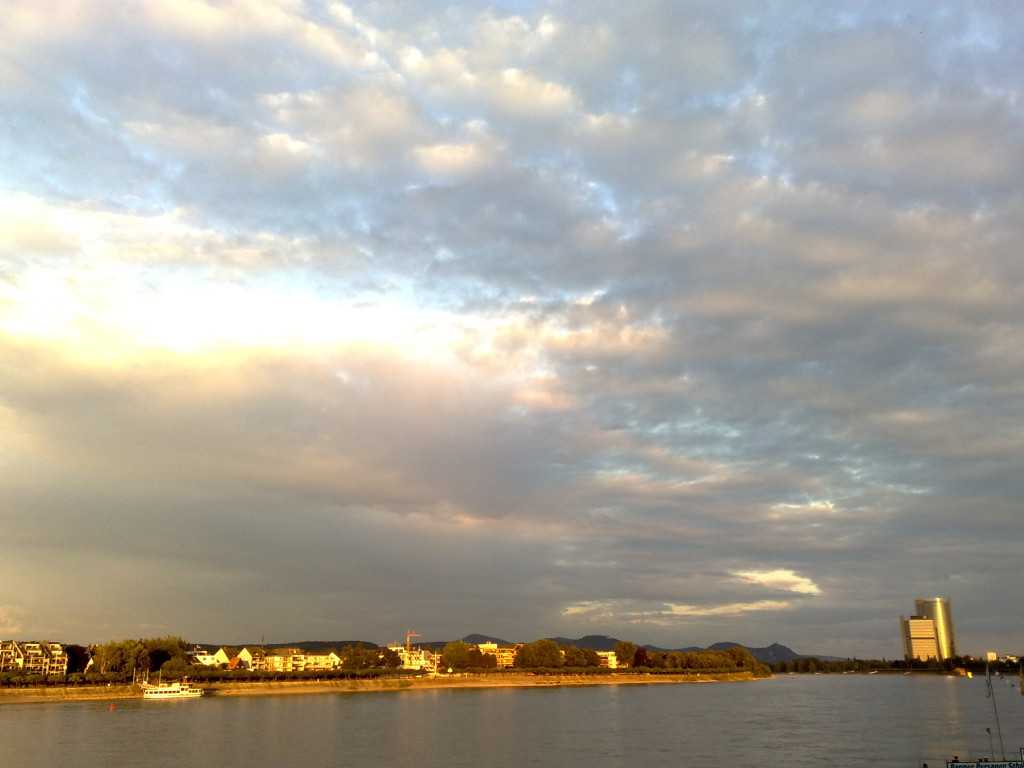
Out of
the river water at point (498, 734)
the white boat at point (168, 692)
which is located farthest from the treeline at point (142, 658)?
the river water at point (498, 734)

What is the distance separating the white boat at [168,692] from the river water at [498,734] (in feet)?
67.3

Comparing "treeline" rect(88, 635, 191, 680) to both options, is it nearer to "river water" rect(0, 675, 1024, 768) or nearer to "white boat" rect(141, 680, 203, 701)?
"white boat" rect(141, 680, 203, 701)

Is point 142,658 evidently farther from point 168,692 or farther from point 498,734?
point 498,734

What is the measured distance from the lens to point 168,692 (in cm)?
15500

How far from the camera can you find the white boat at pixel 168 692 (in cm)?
15381

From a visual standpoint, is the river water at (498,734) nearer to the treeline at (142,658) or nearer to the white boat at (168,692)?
the white boat at (168,692)

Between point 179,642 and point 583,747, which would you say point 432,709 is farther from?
point 179,642

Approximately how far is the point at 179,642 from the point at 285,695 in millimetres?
42995

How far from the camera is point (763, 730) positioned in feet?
292

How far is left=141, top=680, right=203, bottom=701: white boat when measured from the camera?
15381 cm

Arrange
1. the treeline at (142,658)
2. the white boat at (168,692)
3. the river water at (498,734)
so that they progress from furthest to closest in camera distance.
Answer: the treeline at (142,658) → the white boat at (168,692) → the river water at (498,734)

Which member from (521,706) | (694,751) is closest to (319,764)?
(694,751)

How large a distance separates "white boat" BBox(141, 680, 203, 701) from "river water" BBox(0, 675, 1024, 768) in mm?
20500

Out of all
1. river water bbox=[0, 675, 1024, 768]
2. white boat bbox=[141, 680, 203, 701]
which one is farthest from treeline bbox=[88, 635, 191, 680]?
river water bbox=[0, 675, 1024, 768]
